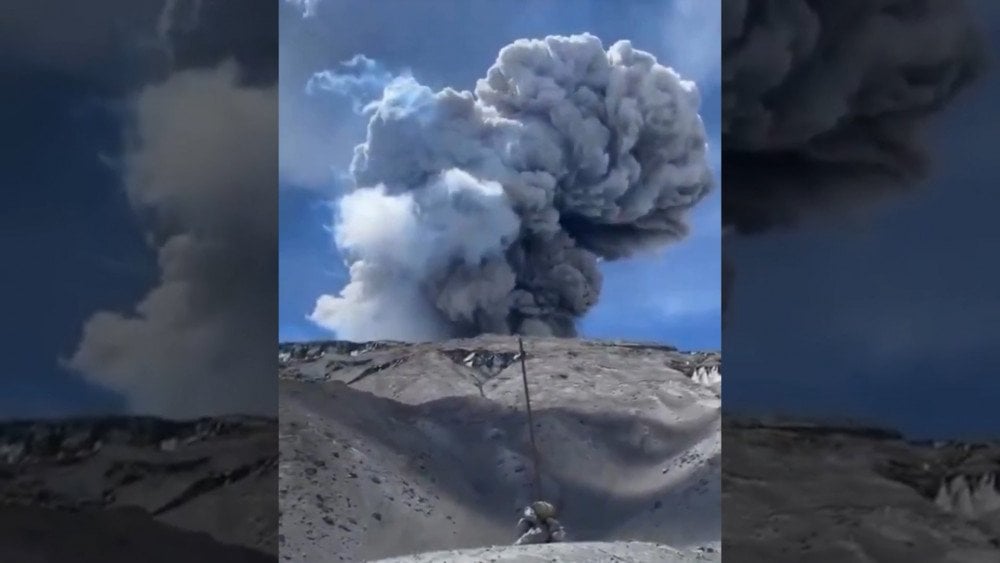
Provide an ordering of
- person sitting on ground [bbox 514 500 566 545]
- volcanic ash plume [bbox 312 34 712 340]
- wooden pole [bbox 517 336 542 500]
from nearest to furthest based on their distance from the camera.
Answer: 1. person sitting on ground [bbox 514 500 566 545]
2. volcanic ash plume [bbox 312 34 712 340]
3. wooden pole [bbox 517 336 542 500]

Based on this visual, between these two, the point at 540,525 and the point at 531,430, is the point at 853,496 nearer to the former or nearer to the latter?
the point at 540,525

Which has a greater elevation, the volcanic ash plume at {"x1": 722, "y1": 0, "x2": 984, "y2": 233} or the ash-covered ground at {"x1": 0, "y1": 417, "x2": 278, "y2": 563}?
the volcanic ash plume at {"x1": 722, "y1": 0, "x2": 984, "y2": 233}

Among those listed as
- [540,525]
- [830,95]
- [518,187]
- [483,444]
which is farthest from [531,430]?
[830,95]

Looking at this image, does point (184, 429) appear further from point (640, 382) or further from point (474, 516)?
point (640, 382)

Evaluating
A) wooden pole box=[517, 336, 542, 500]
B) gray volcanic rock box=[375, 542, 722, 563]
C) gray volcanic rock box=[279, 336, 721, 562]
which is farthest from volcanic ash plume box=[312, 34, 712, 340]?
gray volcanic rock box=[375, 542, 722, 563]

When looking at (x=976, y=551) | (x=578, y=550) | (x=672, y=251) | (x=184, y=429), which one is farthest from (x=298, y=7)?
(x=976, y=551)

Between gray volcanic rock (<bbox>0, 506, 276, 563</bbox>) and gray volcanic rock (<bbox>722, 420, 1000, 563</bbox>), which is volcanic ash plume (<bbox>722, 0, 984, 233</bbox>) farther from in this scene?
gray volcanic rock (<bbox>0, 506, 276, 563</bbox>)
